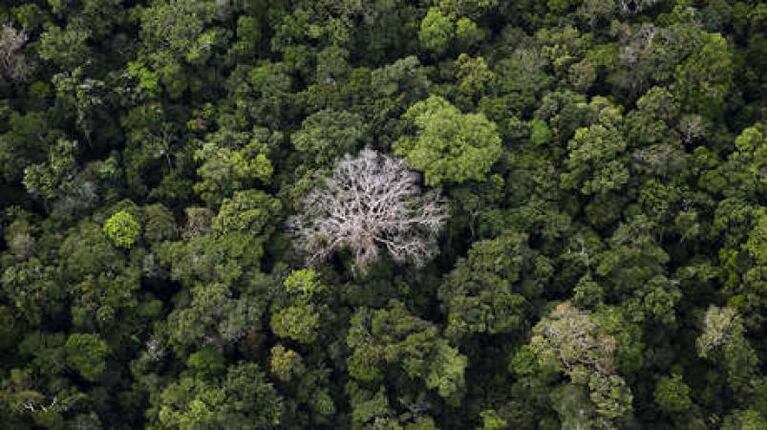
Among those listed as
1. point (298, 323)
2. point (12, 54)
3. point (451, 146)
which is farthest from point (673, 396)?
point (12, 54)

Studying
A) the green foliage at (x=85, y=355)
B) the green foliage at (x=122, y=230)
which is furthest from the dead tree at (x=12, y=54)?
the green foliage at (x=85, y=355)

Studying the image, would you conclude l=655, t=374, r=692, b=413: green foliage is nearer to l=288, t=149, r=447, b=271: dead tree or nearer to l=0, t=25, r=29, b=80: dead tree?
l=288, t=149, r=447, b=271: dead tree

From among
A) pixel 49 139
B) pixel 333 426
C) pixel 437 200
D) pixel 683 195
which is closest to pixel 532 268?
pixel 437 200

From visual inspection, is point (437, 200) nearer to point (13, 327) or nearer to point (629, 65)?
point (629, 65)

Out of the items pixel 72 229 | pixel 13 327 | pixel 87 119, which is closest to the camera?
pixel 13 327

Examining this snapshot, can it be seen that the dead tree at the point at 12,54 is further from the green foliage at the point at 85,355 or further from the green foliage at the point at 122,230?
the green foliage at the point at 85,355

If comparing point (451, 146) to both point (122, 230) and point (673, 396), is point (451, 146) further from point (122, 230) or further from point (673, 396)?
point (122, 230)
